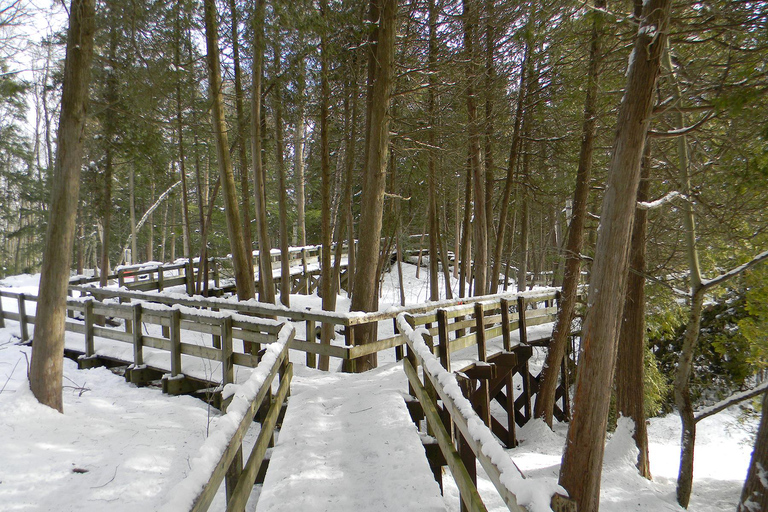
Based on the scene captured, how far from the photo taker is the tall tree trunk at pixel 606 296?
4.30 meters

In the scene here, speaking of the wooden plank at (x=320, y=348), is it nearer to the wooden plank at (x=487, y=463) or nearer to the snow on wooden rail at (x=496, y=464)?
the snow on wooden rail at (x=496, y=464)

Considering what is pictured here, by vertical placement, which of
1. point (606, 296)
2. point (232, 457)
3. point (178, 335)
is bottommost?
point (178, 335)

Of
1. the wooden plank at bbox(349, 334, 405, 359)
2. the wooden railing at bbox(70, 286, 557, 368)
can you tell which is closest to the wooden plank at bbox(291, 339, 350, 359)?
the wooden railing at bbox(70, 286, 557, 368)

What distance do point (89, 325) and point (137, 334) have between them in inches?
57.7

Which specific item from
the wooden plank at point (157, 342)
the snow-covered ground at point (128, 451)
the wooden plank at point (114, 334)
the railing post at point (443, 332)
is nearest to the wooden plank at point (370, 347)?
the snow-covered ground at point (128, 451)

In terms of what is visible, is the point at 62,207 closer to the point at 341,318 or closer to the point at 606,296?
the point at 341,318

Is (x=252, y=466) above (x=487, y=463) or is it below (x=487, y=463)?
below

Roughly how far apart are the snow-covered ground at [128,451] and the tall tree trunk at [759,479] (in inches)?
63.4

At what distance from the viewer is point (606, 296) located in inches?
179

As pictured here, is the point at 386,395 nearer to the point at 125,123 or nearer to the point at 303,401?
the point at 303,401

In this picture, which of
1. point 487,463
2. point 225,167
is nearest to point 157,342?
point 225,167

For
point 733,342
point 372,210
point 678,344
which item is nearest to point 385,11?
point 372,210

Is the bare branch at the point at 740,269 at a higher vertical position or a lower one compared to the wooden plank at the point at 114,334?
higher

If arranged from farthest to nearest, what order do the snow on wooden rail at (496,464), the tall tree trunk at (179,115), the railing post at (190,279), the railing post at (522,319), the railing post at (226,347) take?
the railing post at (190,279), the railing post at (522,319), the tall tree trunk at (179,115), the railing post at (226,347), the snow on wooden rail at (496,464)
